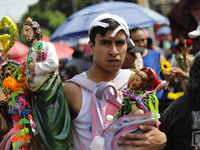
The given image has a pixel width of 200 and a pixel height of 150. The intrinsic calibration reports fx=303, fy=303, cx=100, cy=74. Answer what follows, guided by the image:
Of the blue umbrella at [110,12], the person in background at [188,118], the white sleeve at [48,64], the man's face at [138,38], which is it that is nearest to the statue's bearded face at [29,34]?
the white sleeve at [48,64]

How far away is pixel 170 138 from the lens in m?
2.57

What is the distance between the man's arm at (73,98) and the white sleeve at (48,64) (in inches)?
9.7

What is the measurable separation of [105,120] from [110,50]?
60 centimetres

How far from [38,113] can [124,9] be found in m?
4.83

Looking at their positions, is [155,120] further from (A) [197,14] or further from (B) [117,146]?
(A) [197,14]

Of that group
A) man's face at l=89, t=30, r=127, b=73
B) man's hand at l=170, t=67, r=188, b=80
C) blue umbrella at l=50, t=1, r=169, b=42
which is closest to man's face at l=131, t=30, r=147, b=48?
blue umbrella at l=50, t=1, r=169, b=42

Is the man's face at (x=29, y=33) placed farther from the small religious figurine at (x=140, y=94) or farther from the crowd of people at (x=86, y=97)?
the small religious figurine at (x=140, y=94)

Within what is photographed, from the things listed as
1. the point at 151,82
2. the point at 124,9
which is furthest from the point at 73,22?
the point at 151,82

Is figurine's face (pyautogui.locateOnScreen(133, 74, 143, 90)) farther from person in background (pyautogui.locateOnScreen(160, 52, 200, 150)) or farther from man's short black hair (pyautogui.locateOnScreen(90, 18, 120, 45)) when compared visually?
man's short black hair (pyautogui.locateOnScreen(90, 18, 120, 45))

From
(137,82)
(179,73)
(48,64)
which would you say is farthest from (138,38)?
(137,82)

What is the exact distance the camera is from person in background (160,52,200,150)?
240 centimetres

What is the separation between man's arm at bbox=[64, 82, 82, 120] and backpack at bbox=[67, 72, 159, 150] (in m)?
0.06

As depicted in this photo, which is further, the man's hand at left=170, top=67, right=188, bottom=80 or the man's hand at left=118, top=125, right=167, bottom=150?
the man's hand at left=170, top=67, right=188, bottom=80

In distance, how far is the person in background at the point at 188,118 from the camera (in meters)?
2.40
